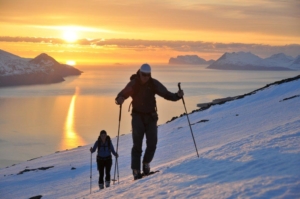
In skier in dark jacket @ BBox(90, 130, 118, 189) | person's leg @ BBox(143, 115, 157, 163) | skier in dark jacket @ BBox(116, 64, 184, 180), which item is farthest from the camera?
skier in dark jacket @ BBox(90, 130, 118, 189)

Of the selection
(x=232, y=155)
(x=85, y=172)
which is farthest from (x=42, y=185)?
(x=232, y=155)

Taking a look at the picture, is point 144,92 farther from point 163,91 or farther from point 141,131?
point 141,131

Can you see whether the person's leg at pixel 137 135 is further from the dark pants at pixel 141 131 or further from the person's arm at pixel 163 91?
the person's arm at pixel 163 91

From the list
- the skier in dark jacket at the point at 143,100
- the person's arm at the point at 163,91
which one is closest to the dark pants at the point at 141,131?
the skier in dark jacket at the point at 143,100

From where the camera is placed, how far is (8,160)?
153 feet

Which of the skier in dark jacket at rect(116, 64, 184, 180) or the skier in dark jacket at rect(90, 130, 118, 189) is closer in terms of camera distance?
the skier in dark jacket at rect(116, 64, 184, 180)

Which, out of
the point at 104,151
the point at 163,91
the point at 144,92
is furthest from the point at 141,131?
the point at 104,151

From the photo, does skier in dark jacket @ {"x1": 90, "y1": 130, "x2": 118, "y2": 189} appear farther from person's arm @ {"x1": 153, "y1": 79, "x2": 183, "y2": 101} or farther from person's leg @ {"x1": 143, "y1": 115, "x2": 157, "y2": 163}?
person's arm @ {"x1": 153, "y1": 79, "x2": 183, "y2": 101}

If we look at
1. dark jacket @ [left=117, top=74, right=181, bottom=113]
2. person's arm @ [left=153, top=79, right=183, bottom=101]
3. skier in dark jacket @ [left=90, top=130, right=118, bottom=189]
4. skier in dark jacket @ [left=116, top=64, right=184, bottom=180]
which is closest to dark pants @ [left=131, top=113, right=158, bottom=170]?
skier in dark jacket @ [left=116, top=64, right=184, bottom=180]

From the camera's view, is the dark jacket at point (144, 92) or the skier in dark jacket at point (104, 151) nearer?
the dark jacket at point (144, 92)

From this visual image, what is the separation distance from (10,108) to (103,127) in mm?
50947

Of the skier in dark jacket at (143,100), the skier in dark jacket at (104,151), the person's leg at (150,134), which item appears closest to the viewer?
the skier in dark jacket at (143,100)

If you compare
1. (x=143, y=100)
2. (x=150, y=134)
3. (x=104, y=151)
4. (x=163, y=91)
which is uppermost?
(x=163, y=91)

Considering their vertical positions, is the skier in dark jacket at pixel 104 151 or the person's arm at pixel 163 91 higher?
the person's arm at pixel 163 91
